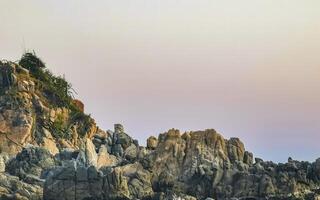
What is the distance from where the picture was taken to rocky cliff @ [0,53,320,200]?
3935 inches

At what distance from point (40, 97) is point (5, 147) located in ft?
52.5

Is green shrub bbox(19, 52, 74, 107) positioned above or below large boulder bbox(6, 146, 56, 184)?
above

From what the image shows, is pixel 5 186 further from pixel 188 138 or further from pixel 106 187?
pixel 188 138

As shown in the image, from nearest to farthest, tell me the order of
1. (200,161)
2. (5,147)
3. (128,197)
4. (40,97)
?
(128,197) → (200,161) → (5,147) → (40,97)

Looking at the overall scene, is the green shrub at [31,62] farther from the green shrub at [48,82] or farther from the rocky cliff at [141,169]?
the rocky cliff at [141,169]

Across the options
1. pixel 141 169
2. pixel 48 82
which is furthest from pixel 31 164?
pixel 48 82

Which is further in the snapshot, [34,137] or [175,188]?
[34,137]

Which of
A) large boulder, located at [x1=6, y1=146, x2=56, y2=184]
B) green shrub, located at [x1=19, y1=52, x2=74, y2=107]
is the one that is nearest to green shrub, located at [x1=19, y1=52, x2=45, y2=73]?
green shrub, located at [x1=19, y1=52, x2=74, y2=107]

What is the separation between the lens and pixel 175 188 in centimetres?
10288

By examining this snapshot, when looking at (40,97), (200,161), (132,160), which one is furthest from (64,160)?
(40,97)

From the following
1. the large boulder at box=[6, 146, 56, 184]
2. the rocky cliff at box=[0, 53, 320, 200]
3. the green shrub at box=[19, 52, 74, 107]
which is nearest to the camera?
the rocky cliff at box=[0, 53, 320, 200]

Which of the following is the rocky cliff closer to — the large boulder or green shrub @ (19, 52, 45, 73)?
the large boulder

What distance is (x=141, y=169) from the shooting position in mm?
107062

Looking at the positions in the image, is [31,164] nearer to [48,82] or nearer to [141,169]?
[141,169]
